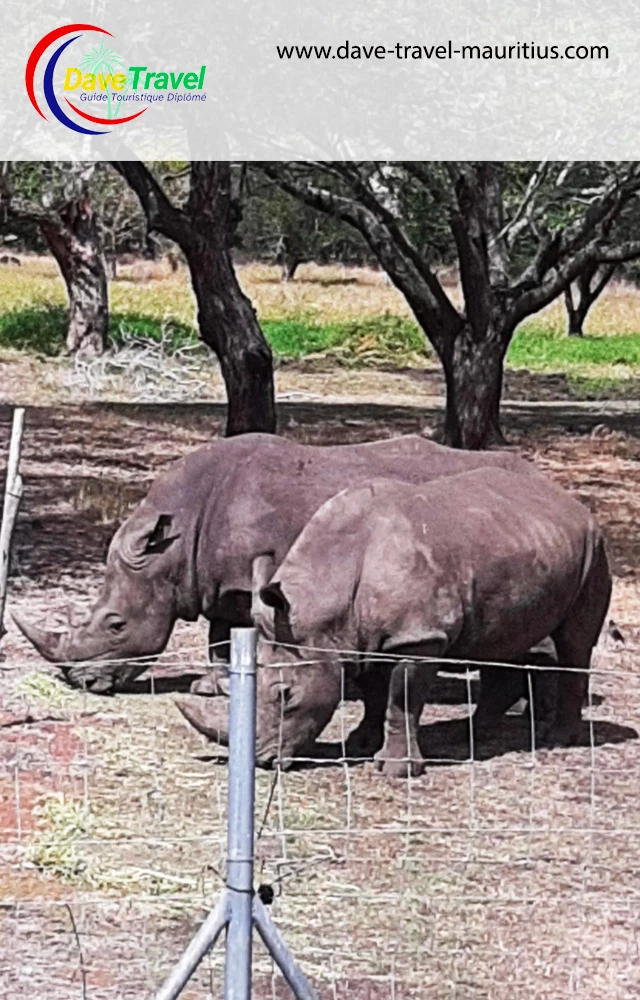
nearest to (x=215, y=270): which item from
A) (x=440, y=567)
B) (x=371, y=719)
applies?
(x=371, y=719)

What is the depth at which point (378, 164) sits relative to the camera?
1795 centimetres

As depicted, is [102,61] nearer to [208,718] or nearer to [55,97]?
[55,97]

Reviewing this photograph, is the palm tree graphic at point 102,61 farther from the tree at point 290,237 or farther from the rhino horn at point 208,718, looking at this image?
the rhino horn at point 208,718

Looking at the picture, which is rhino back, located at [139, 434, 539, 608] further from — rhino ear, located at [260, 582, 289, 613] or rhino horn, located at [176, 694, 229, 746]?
rhino horn, located at [176, 694, 229, 746]

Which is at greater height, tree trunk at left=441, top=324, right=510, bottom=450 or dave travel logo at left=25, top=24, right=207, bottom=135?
dave travel logo at left=25, top=24, right=207, bottom=135

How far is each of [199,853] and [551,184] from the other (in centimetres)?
1213

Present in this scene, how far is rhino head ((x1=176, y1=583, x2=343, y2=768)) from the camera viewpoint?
863 centimetres

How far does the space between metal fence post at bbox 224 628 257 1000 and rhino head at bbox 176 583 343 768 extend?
13.3 ft

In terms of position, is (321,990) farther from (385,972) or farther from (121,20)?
(121,20)

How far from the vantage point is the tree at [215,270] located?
16.9 meters

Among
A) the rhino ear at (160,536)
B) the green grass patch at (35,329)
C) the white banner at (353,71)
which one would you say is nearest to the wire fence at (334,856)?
the rhino ear at (160,536)

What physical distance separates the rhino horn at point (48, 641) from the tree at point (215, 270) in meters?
6.90

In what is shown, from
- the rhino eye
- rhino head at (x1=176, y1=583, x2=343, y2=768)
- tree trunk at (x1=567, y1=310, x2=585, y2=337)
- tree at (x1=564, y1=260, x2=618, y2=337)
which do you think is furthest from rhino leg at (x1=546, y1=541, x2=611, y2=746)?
tree trunk at (x1=567, y1=310, x2=585, y2=337)

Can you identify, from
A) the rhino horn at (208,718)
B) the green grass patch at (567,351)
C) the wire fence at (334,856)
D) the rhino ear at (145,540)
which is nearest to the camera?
the wire fence at (334,856)
